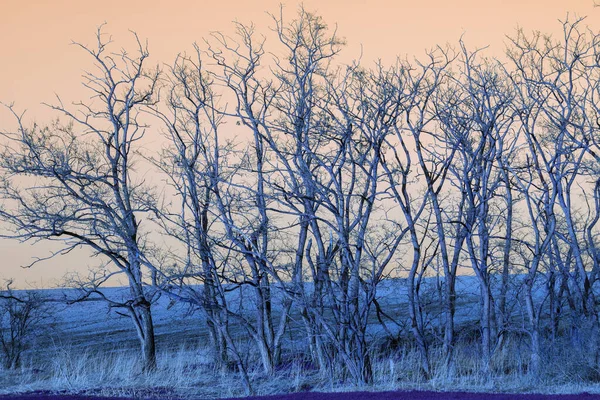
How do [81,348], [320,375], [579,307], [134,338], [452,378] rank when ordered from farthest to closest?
1. [134,338]
2. [81,348]
3. [579,307]
4. [320,375]
5. [452,378]

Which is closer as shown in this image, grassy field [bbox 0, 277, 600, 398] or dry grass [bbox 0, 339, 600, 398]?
dry grass [bbox 0, 339, 600, 398]

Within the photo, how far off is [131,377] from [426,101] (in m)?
8.70

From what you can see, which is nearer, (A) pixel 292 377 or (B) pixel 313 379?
(B) pixel 313 379

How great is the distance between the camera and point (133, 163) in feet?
59.6

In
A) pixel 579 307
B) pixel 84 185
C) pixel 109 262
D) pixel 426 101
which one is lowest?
pixel 579 307

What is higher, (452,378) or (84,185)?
(84,185)

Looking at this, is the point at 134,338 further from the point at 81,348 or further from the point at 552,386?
the point at 552,386

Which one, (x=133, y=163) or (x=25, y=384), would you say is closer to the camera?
(x=25, y=384)

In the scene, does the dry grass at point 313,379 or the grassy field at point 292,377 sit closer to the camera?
the dry grass at point 313,379

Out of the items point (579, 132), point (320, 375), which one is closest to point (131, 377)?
point (320, 375)

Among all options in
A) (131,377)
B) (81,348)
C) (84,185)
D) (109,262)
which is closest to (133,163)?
(84,185)

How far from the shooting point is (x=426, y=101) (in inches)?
584

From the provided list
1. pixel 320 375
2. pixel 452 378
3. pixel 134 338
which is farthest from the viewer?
pixel 134 338

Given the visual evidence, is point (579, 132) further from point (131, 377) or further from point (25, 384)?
point (25, 384)
